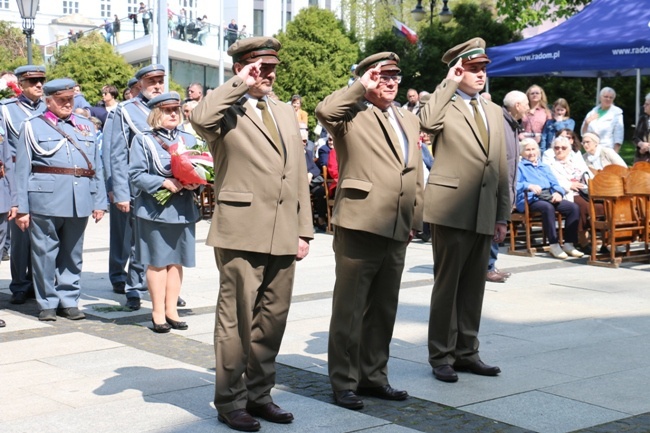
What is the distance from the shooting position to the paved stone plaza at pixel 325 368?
5828mm

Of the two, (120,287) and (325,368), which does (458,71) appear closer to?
(325,368)

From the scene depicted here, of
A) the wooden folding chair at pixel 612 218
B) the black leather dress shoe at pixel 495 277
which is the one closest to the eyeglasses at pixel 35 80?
the black leather dress shoe at pixel 495 277

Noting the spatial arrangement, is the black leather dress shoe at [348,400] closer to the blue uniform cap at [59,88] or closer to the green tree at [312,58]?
the blue uniform cap at [59,88]

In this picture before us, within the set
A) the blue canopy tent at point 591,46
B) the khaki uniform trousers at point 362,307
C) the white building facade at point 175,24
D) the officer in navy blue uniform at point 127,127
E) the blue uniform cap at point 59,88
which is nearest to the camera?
the khaki uniform trousers at point 362,307

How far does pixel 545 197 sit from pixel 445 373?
265 inches

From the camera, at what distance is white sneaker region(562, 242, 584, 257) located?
12.9 m

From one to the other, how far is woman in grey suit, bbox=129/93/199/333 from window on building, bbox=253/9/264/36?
65.5 meters

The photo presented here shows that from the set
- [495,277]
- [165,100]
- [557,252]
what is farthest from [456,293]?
[557,252]

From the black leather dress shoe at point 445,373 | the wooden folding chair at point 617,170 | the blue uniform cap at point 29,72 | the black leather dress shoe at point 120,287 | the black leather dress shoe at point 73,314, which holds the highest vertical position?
the blue uniform cap at point 29,72

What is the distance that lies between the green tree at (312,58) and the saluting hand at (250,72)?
2892cm

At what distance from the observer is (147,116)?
9000mm

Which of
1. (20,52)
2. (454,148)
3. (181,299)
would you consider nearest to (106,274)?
(181,299)

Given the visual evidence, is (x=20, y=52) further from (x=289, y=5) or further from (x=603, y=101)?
(x=603, y=101)

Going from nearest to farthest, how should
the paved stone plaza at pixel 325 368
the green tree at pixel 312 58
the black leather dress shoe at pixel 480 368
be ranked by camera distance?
the paved stone plaza at pixel 325 368, the black leather dress shoe at pixel 480 368, the green tree at pixel 312 58
